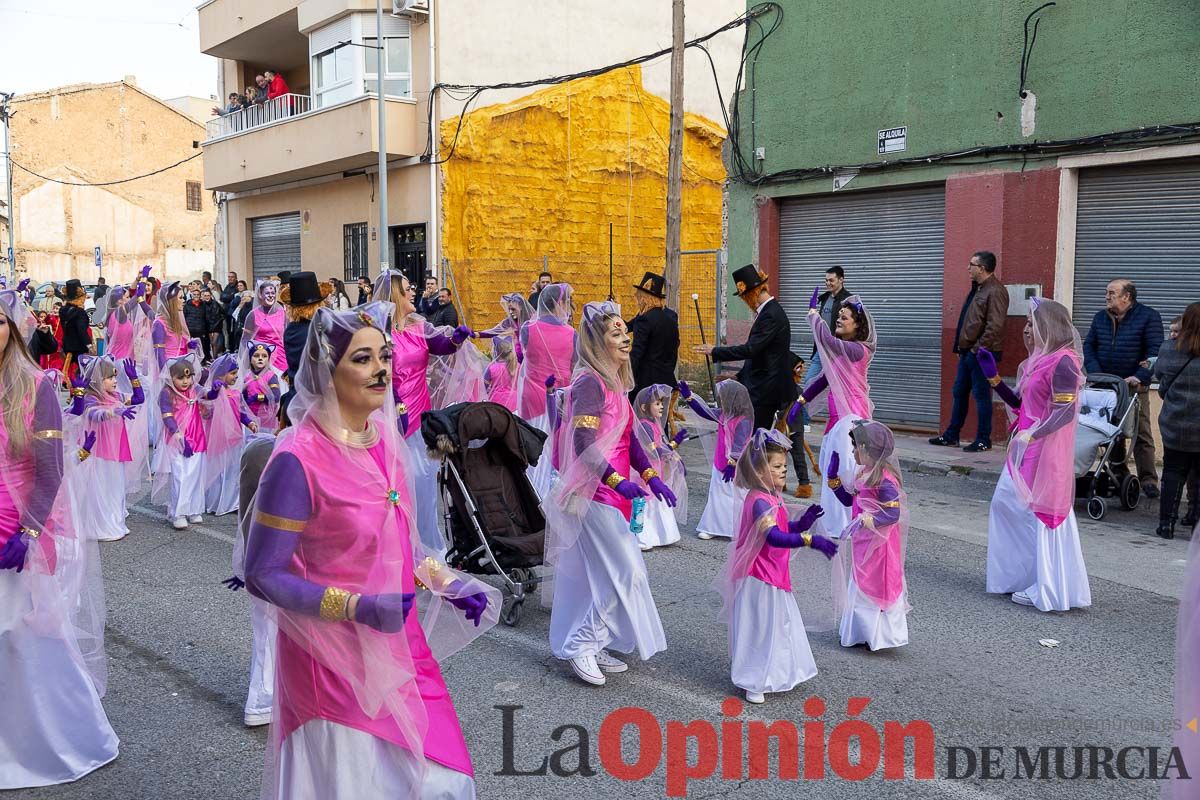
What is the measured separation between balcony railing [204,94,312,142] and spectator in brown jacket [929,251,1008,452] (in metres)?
15.1

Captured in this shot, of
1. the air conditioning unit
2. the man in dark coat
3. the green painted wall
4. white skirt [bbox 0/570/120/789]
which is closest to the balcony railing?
the air conditioning unit

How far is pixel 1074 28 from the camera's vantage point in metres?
11.5

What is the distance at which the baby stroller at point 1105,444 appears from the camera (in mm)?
Result: 8875

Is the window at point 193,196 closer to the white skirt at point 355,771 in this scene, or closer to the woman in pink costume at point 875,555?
the woman in pink costume at point 875,555

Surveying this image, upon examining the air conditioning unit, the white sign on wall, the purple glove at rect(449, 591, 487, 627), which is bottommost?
the purple glove at rect(449, 591, 487, 627)

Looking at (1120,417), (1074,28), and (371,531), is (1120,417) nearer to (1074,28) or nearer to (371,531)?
(1074,28)

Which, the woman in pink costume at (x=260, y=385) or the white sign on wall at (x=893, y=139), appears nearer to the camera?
the woman in pink costume at (x=260, y=385)

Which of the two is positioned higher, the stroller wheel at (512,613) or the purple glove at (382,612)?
the purple glove at (382,612)

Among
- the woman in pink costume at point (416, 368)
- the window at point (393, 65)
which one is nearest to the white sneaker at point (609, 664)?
the woman in pink costume at point (416, 368)

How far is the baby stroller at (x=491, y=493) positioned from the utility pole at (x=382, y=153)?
45.4 ft

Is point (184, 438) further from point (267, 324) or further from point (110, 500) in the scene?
point (267, 324)

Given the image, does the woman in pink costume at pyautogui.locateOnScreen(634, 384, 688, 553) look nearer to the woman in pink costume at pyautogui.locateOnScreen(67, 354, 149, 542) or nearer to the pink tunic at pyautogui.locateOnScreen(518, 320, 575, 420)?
the pink tunic at pyautogui.locateOnScreen(518, 320, 575, 420)

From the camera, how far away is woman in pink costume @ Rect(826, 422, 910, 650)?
18.5ft

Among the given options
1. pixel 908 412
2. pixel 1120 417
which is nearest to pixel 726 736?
pixel 1120 417
